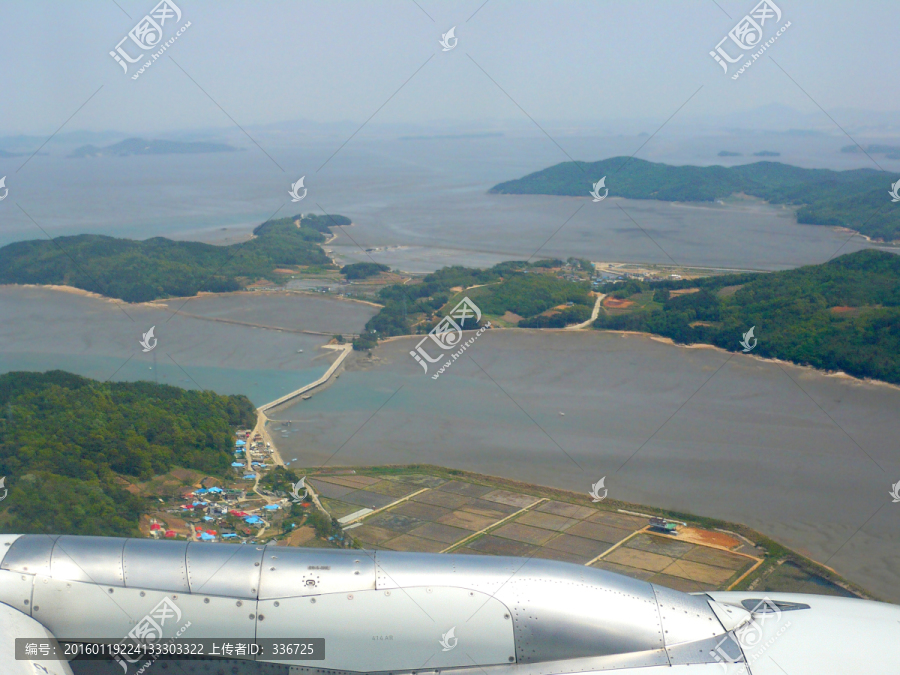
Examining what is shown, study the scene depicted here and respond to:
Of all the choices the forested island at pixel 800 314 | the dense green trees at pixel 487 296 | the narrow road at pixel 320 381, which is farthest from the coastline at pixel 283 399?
the forested island at pixel 800 314

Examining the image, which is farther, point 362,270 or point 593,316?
point 362,270

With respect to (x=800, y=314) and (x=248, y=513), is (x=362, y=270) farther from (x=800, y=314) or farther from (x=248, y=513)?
(x=248, y=513)

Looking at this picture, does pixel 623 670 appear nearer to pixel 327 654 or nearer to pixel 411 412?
pixel 327 654

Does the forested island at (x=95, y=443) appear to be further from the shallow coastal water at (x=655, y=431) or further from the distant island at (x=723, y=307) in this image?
the distant island at (x=723, y=307)

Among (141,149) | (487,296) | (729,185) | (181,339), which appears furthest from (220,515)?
(141,149)

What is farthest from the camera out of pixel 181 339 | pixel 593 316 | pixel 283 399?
pixel 593 316

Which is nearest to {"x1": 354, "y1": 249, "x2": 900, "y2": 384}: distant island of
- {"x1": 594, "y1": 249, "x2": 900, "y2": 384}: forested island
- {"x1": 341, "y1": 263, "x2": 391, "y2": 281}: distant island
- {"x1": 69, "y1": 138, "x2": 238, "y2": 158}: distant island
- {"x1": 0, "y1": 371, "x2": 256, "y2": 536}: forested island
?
{"x1": 594, "y1": 249, "x2": 900, "y2": 384}: forested island
